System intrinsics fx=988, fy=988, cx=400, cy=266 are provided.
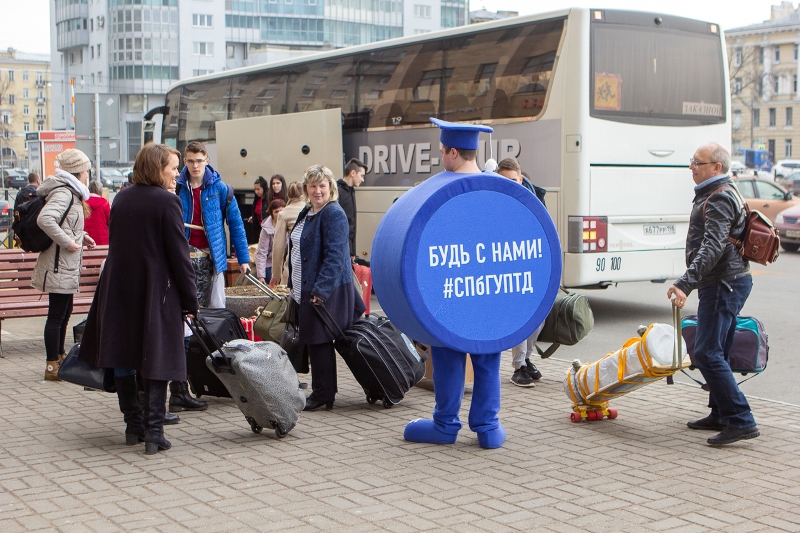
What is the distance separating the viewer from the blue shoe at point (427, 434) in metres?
5.85

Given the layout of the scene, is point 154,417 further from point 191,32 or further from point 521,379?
point 191,32

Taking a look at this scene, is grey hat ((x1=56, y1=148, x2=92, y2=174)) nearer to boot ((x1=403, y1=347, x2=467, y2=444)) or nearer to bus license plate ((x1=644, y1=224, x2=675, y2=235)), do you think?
boot ((x1=403, y1=347, x2=467, y2=444))

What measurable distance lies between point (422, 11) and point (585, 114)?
319ft

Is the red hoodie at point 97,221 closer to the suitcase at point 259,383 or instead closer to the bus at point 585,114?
the bus at point 585,114

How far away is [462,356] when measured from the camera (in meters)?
5.79

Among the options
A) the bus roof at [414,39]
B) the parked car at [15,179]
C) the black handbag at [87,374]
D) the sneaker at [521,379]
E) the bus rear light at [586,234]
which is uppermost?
the bus roof at [414,39]

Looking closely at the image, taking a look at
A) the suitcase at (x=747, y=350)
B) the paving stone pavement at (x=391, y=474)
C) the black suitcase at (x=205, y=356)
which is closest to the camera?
the paving stone pavement at (x=391, y=474)

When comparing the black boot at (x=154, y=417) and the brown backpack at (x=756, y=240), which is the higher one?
the brown backpack at (x=756, y=240)

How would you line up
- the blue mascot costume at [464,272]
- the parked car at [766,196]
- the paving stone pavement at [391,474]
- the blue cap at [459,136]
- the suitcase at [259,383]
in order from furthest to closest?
the parked car at [766,196], the suitcase at [259,383], the blue cap at [459,136], the blue mascot costume at [464,272], the paving stone pavement at [391,474]

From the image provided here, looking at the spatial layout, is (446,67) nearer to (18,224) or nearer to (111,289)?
(18,224)

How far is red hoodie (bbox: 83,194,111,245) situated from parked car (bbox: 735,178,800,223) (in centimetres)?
1573

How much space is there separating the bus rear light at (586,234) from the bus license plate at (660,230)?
0.76 meters

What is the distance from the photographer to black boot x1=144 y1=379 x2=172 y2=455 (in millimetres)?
5648

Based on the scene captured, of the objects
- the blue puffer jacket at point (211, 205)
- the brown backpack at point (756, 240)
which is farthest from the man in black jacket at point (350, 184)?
the brown backpack at point (756, 240)
